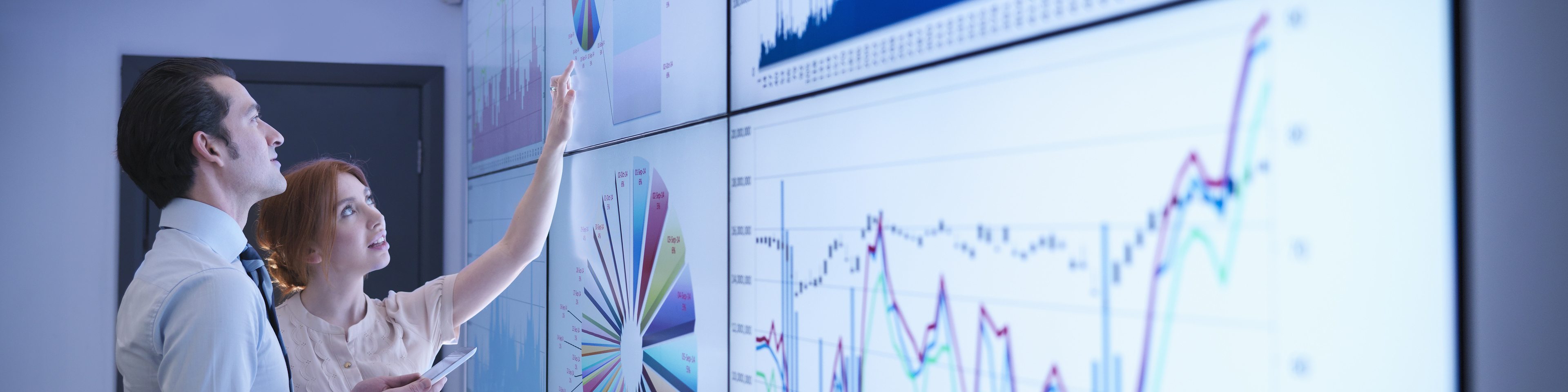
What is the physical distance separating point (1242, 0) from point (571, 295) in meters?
1.57

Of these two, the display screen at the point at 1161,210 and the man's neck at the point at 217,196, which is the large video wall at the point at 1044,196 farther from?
the man's neck at the point at 217,196

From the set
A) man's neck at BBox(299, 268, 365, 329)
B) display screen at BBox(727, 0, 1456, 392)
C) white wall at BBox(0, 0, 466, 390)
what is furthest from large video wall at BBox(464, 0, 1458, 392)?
white wall at BBox(0, 0, 466, 390)

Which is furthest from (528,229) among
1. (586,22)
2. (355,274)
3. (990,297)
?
(990,297)

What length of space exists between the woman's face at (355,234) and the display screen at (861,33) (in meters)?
0.87

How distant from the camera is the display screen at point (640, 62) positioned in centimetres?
132

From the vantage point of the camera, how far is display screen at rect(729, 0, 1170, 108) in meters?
0.76

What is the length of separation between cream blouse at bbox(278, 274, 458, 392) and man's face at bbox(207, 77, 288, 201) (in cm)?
30

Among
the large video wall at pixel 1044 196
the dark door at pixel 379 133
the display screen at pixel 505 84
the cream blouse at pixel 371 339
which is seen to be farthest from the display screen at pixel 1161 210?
the dark door at pixel 379 133

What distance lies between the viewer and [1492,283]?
1.77ft

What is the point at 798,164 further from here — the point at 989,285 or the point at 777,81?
the point at 989,285

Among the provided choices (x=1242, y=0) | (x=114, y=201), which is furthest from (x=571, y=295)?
(x=114, y=201)

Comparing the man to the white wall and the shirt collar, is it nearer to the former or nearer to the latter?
the shirt collar

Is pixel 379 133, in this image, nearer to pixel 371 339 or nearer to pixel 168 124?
pixel 371 339

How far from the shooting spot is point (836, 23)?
3.38ft
